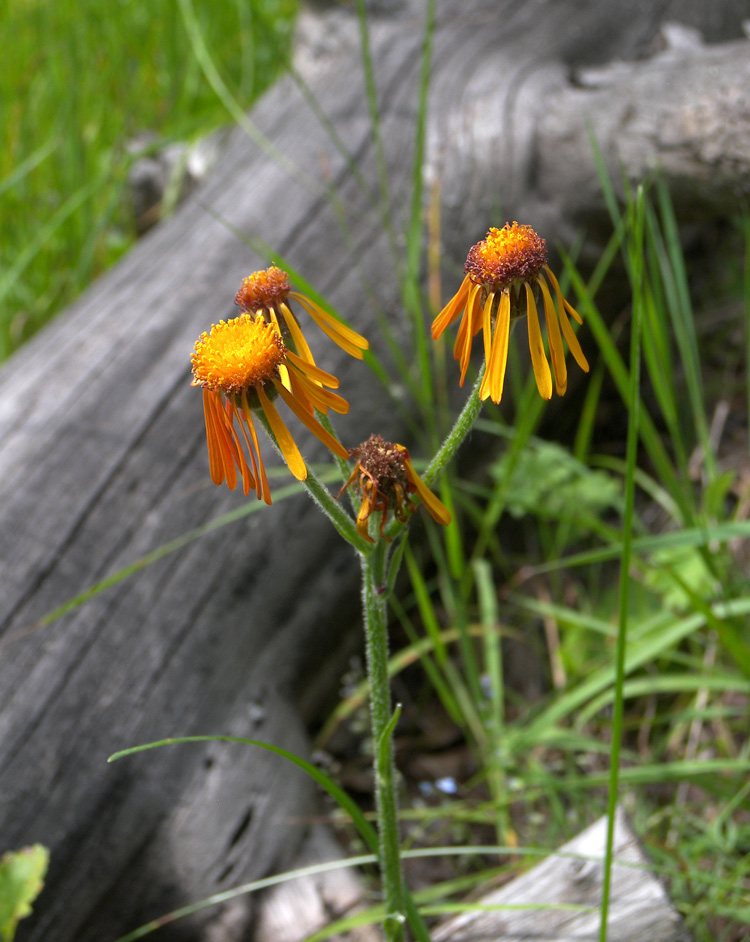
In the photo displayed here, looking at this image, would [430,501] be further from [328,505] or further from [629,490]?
[629,490]

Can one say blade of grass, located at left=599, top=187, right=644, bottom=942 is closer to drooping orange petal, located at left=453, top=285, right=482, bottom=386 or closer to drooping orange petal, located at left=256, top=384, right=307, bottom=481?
drooping orange petal, located at left=453, top=285, right=482, bottom=386

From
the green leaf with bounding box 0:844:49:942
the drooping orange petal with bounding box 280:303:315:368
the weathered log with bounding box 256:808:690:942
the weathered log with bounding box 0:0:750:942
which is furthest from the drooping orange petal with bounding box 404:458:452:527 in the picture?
the green leaf with bounding box 0:844:49:942

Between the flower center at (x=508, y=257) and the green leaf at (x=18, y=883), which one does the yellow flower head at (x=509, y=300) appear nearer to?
the flower center at (x=508, y=257)

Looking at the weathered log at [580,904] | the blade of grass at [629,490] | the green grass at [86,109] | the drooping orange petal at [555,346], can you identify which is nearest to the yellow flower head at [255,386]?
the drooping orange petal at [555,346]

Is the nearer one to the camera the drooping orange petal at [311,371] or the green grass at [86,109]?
the drooping orange petal at [311,371]

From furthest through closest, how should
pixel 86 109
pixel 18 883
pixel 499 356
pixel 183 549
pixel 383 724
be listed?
pixel 86 109 → pixel 183 549 → pixel 18 883 → pixel 383 724 → pixel 499 356

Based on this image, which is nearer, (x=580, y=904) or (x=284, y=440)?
(x=284, y=440)

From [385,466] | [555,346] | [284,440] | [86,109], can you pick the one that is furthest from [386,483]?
[86,109]
